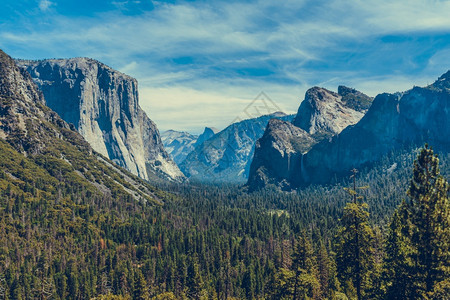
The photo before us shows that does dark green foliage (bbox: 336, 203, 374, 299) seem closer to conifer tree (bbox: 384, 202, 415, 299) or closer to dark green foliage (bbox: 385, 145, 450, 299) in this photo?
conifer tree (bbox: 384, 202, 415, 299)

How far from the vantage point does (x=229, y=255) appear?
149 metres

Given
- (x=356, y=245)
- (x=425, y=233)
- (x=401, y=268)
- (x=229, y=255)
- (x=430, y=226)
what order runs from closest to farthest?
1. (x=430, y=226)
2. (x=425, y=233)
3. (x=401, y=268)
4. (x=356, y=245)
5. (x=229, y=255)

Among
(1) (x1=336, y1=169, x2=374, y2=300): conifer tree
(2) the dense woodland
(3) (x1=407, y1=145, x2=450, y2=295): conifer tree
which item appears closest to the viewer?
(3) (x1=407, y1=145, x2=450, y2=295): conifer tree

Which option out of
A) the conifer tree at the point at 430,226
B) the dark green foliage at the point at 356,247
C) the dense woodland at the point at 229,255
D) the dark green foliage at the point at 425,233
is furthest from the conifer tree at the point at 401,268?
the dark green foliage at the point at 356,247

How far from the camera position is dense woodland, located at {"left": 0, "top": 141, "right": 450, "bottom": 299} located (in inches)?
1566

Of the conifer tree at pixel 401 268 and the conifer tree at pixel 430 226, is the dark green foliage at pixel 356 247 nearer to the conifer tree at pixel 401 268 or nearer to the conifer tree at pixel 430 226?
the conifer tree at pixel 401 268

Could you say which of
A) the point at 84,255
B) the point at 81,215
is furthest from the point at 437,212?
the point at 81,215

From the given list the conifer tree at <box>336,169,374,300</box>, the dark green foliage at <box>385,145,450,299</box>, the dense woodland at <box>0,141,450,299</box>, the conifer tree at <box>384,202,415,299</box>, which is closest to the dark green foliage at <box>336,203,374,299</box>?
the conifer tree at <box>336,169,374,300</box>

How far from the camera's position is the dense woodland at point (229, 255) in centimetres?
3978

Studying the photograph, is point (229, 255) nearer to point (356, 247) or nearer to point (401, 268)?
point (356, 247)

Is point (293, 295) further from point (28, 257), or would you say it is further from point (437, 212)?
point (28, 257)

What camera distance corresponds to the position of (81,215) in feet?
629

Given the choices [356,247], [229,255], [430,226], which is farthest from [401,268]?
[229,255]

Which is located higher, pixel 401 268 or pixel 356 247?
pixel 356 247
